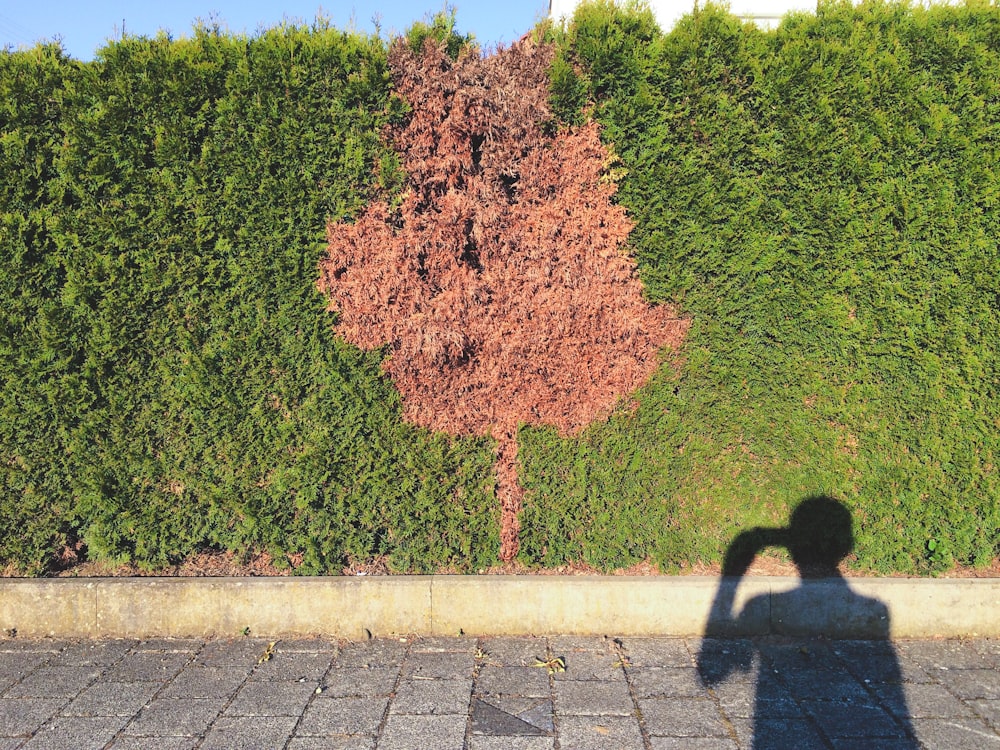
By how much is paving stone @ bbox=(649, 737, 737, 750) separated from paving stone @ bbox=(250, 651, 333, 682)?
5.76ft

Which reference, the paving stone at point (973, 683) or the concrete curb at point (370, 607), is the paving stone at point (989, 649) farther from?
the concrete curb at point (370, 607)

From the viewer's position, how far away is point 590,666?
399cm

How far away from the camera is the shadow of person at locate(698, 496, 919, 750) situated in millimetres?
3385

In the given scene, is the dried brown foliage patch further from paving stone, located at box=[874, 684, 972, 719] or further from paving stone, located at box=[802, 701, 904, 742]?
paving stone, located at box=[874, 684, 972, 719]

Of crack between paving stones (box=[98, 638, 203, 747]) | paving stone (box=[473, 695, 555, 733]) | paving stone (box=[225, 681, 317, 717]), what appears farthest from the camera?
paving stone (box=[225, 681, 317, 717])

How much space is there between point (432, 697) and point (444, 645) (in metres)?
0.60

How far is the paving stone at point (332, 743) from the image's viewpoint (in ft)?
10.6

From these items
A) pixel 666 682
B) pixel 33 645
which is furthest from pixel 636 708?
pixel 33 645

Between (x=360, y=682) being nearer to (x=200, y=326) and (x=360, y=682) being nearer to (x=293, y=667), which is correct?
(x=293, y=667)

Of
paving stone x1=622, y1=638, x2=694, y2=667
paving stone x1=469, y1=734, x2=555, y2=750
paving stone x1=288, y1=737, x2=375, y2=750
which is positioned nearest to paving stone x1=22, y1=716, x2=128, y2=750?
paving stone x1=288, y1=737, x2=375, y2=750

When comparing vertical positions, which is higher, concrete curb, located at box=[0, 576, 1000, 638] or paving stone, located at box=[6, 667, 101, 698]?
concrete curb, located at box=[0, 576, 1000, 638]

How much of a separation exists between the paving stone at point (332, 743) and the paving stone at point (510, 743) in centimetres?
46

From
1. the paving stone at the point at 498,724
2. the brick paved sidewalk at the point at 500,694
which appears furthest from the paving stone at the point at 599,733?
the paving stone at the point at 498,724

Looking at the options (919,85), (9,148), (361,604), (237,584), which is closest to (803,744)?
(361,604)
